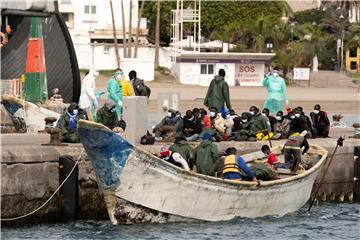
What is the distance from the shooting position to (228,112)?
27.3 m

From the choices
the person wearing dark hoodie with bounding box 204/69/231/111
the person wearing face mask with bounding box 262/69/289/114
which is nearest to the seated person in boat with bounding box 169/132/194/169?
the person wearing dark hoodie with bounding box 204/69/231/111

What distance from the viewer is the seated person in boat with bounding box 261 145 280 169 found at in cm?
2380

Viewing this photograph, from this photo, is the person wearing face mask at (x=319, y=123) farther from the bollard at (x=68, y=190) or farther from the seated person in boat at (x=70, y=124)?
the bollard at (x=68, y=190)

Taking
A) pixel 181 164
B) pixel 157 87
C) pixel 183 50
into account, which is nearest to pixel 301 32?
pixel 183 50

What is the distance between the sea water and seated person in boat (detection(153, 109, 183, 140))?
2.73 m

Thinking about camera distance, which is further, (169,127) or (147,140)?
(169,127)

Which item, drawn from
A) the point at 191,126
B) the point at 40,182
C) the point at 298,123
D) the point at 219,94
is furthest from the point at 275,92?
the point at 40,182

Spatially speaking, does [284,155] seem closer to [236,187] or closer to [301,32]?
[236,187]

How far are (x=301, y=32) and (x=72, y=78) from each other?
5782 centimetres

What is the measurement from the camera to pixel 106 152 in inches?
826

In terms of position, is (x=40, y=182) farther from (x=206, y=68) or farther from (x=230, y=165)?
(x=206, y=68)

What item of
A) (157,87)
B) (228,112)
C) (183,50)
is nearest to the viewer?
(228,112)

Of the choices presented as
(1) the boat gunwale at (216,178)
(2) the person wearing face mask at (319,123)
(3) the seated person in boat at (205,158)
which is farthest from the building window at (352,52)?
(3) the seated person in boat at (205,158)

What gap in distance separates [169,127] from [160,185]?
147 inches
